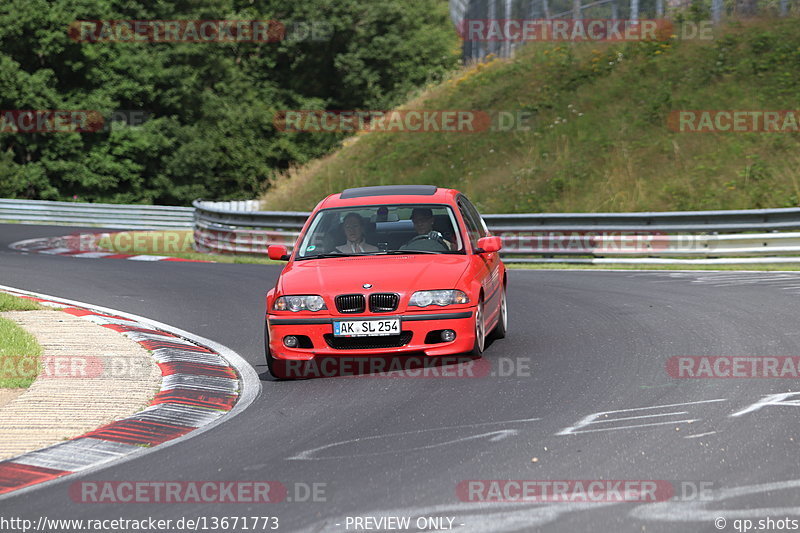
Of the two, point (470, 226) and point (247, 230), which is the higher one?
point (470, 226)

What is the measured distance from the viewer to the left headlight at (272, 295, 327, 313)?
9.44 metres

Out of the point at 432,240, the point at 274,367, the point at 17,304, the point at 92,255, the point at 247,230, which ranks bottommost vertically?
the point at 92,255

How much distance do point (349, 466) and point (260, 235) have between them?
18.4 m

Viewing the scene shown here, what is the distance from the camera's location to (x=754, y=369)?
30.2 ft

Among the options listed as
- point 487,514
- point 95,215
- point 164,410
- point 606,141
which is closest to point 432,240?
point 164,410

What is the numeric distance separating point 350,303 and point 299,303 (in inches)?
17.6

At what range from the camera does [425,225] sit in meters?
10.6

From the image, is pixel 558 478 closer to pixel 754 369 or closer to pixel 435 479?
pixel 435 479

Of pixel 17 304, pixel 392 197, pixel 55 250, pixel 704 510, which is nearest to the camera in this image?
pixel 704 510

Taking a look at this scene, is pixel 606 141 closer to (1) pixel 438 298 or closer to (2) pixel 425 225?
(2) pixel 425 225

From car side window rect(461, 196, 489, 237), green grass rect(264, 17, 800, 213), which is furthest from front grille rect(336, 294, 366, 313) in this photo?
green grass rect(264, 17, 800, 213)

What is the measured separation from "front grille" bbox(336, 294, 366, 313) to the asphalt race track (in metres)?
0.58

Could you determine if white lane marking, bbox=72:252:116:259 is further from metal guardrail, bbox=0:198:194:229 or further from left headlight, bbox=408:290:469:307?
left headlight, bbox=408:290:469:307

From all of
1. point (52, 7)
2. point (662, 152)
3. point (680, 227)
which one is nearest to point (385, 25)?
point (52, 7)
